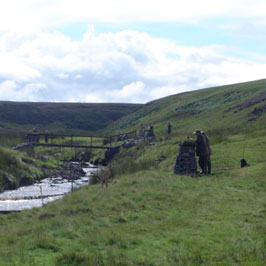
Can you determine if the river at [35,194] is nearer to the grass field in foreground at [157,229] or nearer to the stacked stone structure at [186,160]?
the stacked stone structure at [186,160]

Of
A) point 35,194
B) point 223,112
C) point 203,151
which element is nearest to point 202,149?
point 203,151

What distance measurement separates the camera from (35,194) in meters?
42.9

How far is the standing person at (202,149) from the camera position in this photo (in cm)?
2800

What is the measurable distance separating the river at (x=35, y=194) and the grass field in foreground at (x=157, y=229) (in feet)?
32.4

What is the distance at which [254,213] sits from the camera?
16.6 m

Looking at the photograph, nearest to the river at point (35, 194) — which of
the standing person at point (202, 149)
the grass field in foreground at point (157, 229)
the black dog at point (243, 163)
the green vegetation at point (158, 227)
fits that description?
the green vegetation at point (158, 227)

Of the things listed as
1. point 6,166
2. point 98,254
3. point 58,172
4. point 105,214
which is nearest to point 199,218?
point 105,214

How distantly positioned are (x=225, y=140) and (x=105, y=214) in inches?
1008

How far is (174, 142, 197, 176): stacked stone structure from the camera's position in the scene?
27933 millimetres

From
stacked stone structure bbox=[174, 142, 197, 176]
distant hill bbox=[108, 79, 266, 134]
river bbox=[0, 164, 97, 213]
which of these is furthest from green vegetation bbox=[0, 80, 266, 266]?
distant hill bbox=[108, 79, 266, 134]

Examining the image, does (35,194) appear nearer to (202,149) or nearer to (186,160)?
(186,160)

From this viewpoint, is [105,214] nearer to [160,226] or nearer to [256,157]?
[160,226]

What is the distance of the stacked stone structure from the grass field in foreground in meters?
3.17

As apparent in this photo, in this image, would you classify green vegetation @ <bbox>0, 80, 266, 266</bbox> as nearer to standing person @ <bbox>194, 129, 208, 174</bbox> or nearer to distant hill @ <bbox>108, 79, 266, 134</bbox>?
standing person @ <bbox>194, 129, 208, 174</bbox>
